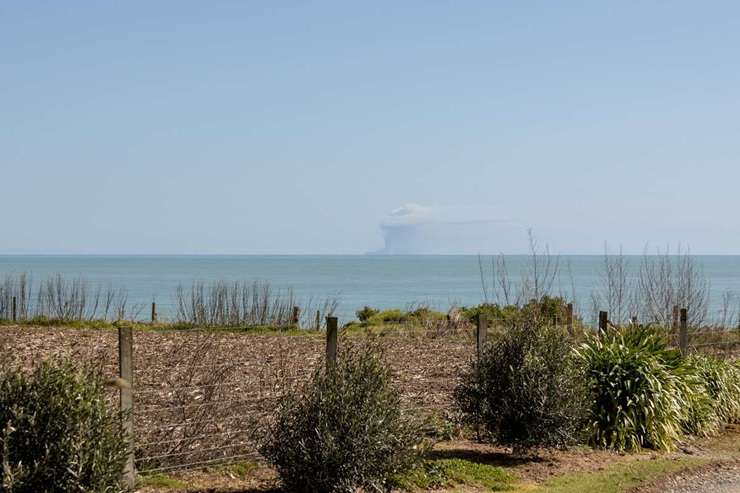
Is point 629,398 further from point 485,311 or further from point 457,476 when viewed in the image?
point 485,311

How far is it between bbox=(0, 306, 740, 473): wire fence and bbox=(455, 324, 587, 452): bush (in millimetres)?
954

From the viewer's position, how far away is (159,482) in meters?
10.4

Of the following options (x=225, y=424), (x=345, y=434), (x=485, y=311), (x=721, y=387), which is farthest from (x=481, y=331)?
(x=485, y=311)

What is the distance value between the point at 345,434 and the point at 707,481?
5.45m

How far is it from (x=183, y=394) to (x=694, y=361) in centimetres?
984

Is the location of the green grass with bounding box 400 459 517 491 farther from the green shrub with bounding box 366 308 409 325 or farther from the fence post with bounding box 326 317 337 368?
the green shrub with bounding box 366 308 409 325

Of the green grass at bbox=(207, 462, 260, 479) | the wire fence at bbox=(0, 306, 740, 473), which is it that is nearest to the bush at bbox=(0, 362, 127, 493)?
the wire fence at bbox=(0, 306, 740, 473)

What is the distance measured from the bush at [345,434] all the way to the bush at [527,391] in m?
2.63

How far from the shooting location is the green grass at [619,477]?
11258 mm

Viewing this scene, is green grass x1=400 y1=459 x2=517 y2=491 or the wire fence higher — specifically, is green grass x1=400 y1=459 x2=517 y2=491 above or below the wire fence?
below

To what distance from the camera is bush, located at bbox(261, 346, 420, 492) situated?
31.1 ft

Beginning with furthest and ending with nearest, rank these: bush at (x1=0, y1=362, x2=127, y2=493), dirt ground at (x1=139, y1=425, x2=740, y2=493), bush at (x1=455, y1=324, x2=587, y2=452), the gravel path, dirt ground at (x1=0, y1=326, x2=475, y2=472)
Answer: bush at (x1=455, y1=324, x2=587, y2=452) → the gravel path → dirt ground at (x1=0, y1=326, x2=475, y2=472) → dirt ground at (x1=139, y1=425, x2=740, y2=493) → bush at (x1=0, y1=362, x2=127, y2=493)

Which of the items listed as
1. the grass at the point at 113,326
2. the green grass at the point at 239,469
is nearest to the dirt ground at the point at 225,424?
the green grass at the point at 239,469

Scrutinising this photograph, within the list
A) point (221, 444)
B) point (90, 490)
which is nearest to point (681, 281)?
point (221, 444)
